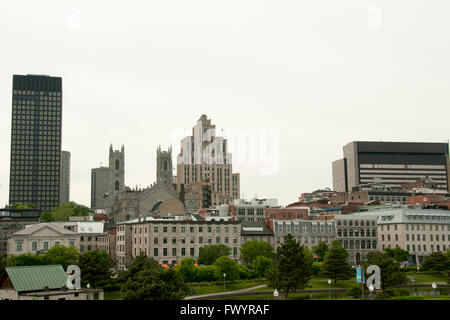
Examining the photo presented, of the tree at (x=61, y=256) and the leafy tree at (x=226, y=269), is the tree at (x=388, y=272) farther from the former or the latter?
the tree at (x=61, y=256)

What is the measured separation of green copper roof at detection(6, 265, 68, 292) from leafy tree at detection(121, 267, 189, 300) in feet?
26.5

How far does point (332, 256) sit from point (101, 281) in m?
39.2

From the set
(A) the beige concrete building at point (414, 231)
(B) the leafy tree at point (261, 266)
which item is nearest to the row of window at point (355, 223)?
(A) the beige concrete building at point (414, 231)

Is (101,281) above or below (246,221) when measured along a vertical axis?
below

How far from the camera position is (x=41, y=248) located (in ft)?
A: 416

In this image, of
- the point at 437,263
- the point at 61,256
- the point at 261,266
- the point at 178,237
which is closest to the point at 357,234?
the point at 437,263

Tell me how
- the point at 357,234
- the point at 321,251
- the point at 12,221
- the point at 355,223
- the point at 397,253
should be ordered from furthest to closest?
1. the point at 12,221
2. the point at 355,223
3. the point at 357,234
4. the point at 321,251
5. the point at 397,253

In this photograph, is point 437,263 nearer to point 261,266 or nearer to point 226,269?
point 261,266

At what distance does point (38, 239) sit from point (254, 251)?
2063 inches

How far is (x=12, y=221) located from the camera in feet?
477

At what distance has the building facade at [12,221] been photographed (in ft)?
458
